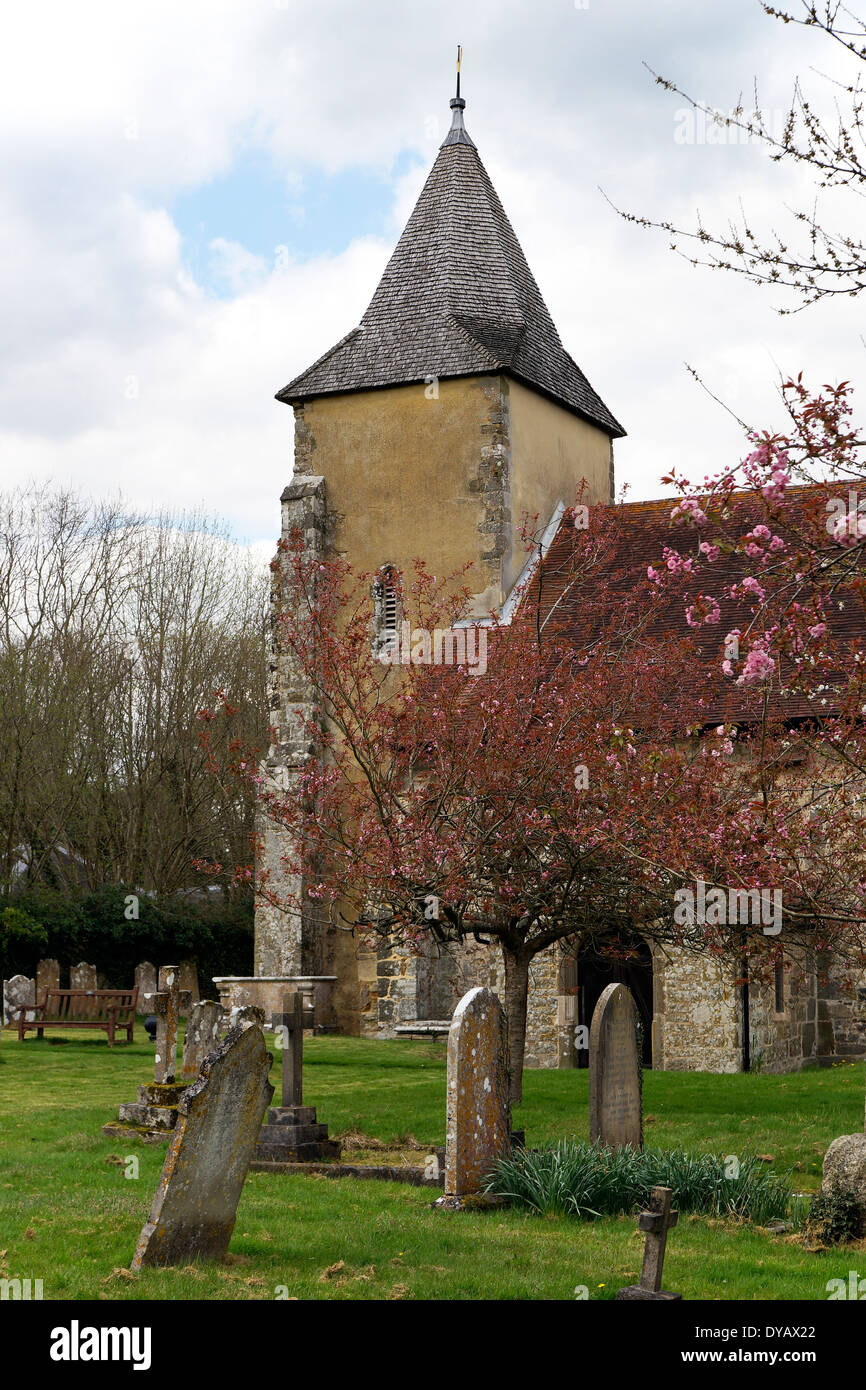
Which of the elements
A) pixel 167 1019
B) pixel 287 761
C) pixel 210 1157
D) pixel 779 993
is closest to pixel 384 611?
pixel 287 761

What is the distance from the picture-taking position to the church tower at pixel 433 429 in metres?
21.7

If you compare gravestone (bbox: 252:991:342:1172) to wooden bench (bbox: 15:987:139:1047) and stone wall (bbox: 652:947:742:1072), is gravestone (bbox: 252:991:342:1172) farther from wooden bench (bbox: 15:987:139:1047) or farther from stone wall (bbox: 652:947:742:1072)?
wooden bench (bbox: 15:987:139:1047)

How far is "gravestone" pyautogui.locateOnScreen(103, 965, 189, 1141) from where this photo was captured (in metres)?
11.8

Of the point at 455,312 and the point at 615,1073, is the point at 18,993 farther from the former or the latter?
the point at 615,1073

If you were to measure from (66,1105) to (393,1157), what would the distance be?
4.08 m

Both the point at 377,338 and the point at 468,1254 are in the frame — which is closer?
the point at 468,1254

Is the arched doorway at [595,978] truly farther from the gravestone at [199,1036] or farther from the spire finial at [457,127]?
the spire finial at [457,127]

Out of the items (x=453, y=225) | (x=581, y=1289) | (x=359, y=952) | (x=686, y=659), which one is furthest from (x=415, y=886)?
(x=453, y=225)

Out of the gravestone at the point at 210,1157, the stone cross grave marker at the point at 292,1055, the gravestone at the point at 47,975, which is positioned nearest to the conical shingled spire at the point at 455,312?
the gravestone at the point at 47,975

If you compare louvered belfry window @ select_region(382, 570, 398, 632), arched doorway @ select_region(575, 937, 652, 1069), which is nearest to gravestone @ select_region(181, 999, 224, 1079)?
arched doorway @ select_region(575, 937, 652, 1069)

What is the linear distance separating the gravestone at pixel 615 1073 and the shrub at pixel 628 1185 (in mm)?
855

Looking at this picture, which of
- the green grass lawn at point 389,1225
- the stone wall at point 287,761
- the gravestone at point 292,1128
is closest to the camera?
the green grass lawn at point 389,1225

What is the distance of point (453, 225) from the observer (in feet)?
79.5

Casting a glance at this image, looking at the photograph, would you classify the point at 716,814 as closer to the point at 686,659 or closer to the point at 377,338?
the point at 686,659
